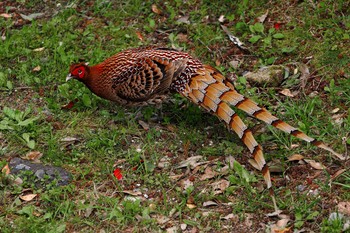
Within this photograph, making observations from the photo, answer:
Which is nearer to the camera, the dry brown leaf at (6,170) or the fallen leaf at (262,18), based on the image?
the dry brown leaf at (6,170)

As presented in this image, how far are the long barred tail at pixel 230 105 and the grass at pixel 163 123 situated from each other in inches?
9.5

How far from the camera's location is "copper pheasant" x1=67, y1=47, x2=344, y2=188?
275 inches

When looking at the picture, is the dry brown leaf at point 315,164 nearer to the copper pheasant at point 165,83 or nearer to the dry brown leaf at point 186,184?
the copper pheasant at point 165,83

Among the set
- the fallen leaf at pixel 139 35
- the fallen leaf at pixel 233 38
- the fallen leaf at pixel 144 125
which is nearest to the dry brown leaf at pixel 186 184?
the fallen leaf at pixel 144 125

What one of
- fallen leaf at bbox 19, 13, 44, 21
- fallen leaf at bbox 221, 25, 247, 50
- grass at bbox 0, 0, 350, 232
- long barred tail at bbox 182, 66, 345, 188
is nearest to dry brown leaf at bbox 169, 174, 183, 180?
grass at bbox 0, 0, 350, 232

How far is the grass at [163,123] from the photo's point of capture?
21.4ft

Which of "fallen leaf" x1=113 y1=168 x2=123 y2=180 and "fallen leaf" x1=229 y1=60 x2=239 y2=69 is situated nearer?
"fallen leaf" x1=113 y1=168 x2=123 y2=180

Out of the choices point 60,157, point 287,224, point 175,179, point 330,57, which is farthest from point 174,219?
point 330,57

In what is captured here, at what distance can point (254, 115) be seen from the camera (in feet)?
22.5

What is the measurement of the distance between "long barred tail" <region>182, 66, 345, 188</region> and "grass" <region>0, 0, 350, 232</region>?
242mm

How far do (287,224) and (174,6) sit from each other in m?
4.34

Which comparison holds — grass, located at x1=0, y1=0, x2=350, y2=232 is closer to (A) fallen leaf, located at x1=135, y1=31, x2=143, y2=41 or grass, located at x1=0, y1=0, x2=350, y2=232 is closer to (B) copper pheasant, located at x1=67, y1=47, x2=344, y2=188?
(A) fallen leaf, located at x1=135, y1=31, x2=143, y2=41

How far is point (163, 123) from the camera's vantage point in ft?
25.5

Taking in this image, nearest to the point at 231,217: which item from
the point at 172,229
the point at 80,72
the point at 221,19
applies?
the point at 172,229
